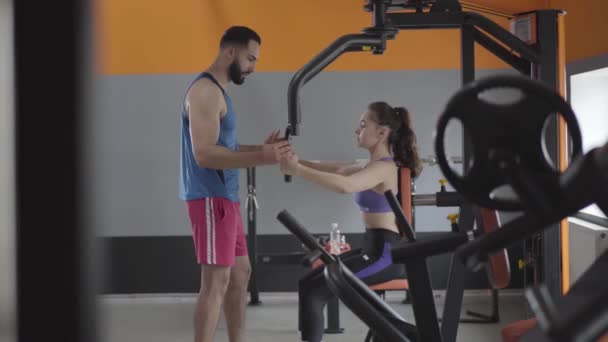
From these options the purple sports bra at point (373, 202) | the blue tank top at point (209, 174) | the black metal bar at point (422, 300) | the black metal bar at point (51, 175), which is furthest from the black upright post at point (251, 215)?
the black metal bar at point (51, 175)

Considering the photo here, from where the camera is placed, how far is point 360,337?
15.5 ft

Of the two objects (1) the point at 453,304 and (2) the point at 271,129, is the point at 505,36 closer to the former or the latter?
(1) the point at 453,304

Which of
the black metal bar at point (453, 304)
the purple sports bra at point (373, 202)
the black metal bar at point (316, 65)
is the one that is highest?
the black metal bar at point (316, 65)

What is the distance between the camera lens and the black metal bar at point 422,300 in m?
1.87

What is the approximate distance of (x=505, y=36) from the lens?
3.55 meters

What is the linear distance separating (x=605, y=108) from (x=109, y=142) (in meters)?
5.38

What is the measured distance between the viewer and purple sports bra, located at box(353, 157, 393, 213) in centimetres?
369

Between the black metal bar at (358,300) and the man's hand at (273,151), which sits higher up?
the man's hand at (273,151)

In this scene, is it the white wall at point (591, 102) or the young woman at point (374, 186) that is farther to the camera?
the white wall at point (591, 102)

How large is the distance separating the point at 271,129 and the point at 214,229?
10.1 ft

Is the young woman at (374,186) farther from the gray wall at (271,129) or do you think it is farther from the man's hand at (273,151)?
the gray wall at (271,129)

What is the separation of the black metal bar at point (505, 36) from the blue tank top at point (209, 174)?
4.07 feet

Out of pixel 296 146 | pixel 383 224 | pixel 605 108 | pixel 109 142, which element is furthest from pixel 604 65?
pixel 109 142

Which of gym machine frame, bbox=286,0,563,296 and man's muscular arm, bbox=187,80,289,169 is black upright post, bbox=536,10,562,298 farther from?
man's muscular arm, bbox=187,80,289,169
